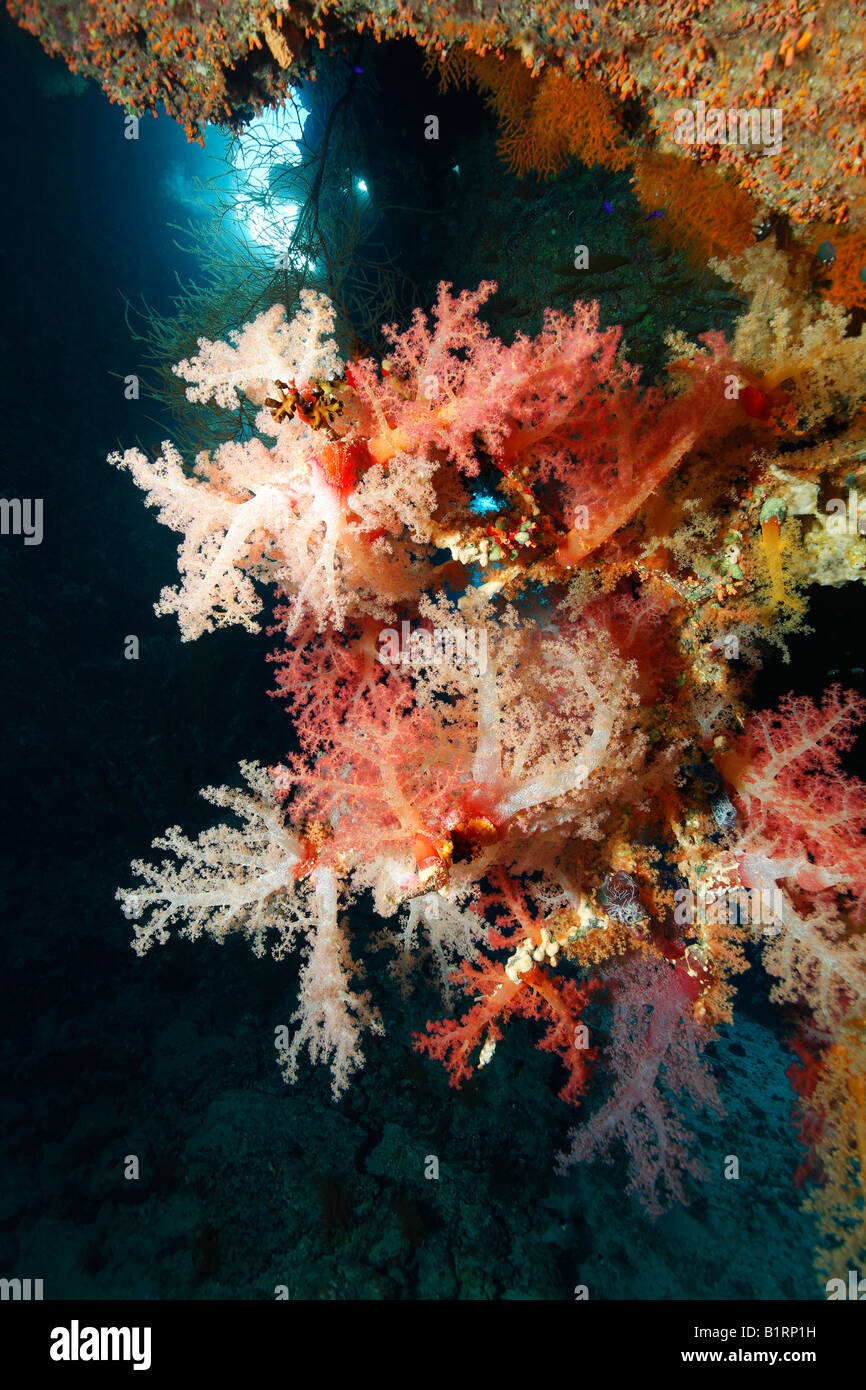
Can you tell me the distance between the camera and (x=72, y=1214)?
206 inches

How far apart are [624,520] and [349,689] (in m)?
2.41

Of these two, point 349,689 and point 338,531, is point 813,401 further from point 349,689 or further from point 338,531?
point 349,689

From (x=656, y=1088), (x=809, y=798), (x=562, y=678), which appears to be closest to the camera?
(x=809, y=798)

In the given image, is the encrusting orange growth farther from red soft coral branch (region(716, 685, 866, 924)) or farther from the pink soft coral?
the pink soft coral

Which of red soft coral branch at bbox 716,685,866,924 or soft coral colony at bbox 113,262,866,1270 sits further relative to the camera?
red soft coral branch at bbox 716,685,866,924

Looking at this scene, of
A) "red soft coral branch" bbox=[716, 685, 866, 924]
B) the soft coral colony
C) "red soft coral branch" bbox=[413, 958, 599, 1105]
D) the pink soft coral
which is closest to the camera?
the soft coral colony

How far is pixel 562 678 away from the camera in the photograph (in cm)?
362

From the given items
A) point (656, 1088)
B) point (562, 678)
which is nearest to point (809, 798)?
point (562, 678)

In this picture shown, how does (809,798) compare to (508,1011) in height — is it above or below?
above

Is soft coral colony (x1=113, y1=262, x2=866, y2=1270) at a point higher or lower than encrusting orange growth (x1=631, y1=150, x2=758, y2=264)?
lower

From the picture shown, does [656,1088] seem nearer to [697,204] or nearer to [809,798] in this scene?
[809,798]

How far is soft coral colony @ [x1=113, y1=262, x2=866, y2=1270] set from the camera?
119 inches

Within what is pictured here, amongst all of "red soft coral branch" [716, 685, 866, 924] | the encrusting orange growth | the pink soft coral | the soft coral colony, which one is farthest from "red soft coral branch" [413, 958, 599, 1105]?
the encrusting orange growth

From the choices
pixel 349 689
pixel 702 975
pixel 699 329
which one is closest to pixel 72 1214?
pixel 349 689
